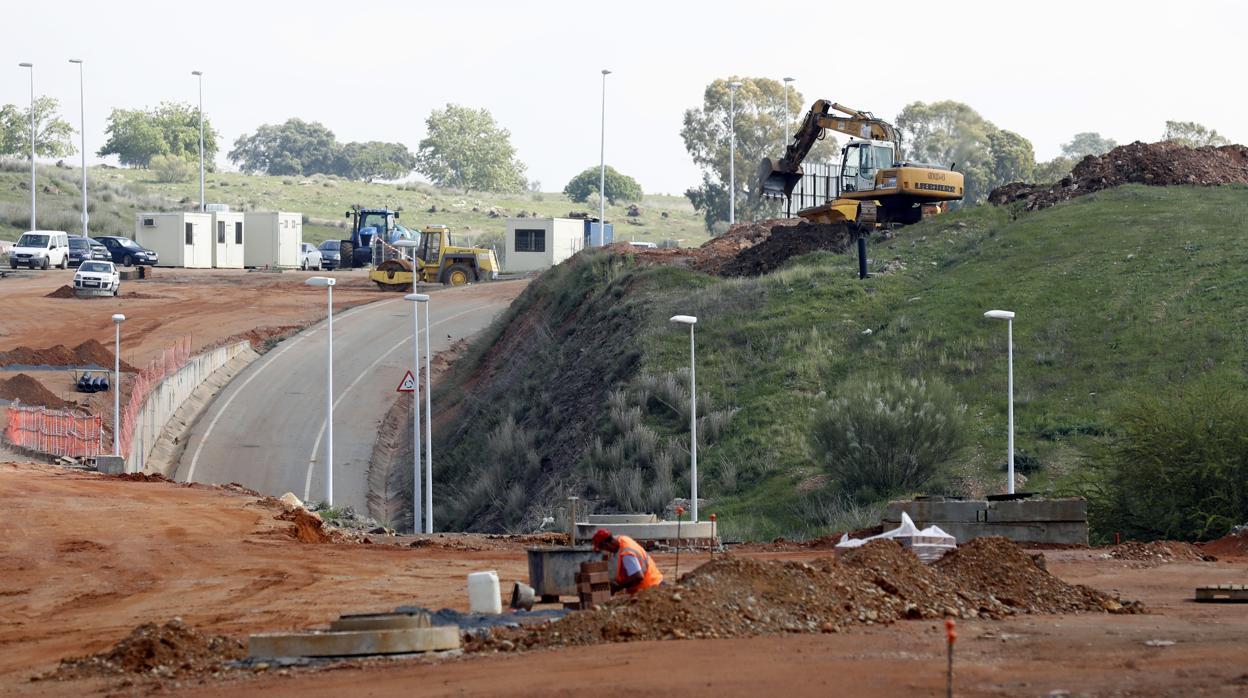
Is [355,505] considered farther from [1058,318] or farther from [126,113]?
[126,113]

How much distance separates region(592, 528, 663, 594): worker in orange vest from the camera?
55.3ft

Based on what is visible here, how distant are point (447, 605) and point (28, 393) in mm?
31610

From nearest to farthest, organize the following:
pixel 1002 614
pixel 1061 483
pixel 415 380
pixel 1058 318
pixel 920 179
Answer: pixel 1002 614
pixel 1061 483
pixel 415 380
pixel 1058 318
pixel 920 179

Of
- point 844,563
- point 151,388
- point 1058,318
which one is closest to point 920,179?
point 1058,318

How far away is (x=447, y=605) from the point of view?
18500mm

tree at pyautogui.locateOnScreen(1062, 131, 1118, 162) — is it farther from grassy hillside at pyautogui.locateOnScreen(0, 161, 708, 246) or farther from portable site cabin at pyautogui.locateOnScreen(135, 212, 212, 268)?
portable site cabin at pyautogui.locateOnScreen(135, 212, 212, 268)

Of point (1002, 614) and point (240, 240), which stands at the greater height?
point (240, 240)

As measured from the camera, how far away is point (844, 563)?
17.0 m

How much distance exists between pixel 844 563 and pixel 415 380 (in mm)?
22077

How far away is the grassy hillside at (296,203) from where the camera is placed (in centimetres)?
9906

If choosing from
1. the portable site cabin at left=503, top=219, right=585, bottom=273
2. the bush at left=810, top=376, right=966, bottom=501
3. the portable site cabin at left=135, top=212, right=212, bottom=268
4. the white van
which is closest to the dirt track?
the bush at left=810, top=376, right=966, bottom=501

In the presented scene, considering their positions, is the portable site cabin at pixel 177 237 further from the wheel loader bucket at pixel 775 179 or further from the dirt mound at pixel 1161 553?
the dirt mound at pixel 1161 553

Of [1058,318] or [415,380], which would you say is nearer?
[415,380]

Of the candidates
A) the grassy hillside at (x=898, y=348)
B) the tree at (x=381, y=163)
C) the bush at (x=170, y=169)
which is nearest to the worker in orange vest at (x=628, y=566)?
the grassy hillside at (x=898, y=348)
